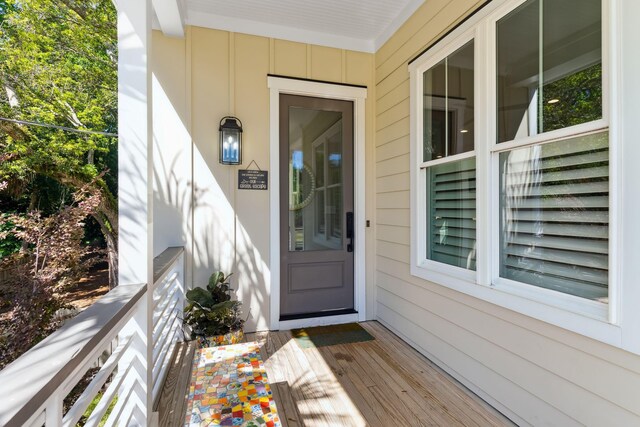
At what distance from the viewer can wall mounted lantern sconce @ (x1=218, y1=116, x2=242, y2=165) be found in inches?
117

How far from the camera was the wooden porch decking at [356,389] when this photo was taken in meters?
1.88

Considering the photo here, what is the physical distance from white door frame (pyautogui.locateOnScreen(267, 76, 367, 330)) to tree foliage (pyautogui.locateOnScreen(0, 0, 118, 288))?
4022mm

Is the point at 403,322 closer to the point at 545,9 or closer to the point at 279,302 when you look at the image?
the point at 279,302

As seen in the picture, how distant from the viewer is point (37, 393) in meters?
0.66

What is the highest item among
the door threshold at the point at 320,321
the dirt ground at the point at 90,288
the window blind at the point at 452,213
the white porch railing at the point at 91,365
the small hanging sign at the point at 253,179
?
the small hanging sign at the point at 253,179

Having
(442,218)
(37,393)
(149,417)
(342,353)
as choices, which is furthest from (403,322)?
(37,393)

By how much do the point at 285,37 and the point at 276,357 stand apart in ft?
10.2

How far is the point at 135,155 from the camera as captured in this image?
1.54 m

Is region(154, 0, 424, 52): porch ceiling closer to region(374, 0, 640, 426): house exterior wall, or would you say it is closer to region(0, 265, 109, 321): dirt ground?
region(374, 0, 640, 426): house exterior wall

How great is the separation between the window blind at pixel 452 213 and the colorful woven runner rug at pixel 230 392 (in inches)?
63.3

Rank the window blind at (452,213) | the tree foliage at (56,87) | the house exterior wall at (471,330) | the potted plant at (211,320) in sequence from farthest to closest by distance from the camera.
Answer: the tree foliage at (56,87), the potted plant at (211,320), the window blind at (452,213), the house exterior wall at (471,330)

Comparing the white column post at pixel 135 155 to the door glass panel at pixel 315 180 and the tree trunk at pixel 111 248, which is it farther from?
the tree trunk at pixel 111 248

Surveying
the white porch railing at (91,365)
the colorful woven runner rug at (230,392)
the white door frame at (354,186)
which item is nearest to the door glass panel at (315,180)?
the white door frame at (354,186)

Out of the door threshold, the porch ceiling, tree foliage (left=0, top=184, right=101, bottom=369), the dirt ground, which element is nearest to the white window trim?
the porch ceiling
